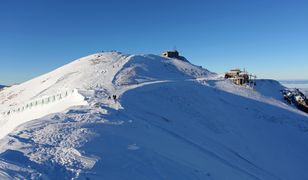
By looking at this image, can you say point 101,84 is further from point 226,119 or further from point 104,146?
point 104,146

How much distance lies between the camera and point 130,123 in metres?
18.9

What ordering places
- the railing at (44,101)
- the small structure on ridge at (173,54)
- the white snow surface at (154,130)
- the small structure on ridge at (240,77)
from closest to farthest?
the white snow surface at (154,130) → the railing at (44,101) → the small structure on ridge at (240,77) → the small structure on ridge at (173,54)

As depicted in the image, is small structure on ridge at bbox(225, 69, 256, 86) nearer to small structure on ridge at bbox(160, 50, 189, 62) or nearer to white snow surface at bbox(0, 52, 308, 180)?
white snow surface at bbox(0, 52, 308, 180)

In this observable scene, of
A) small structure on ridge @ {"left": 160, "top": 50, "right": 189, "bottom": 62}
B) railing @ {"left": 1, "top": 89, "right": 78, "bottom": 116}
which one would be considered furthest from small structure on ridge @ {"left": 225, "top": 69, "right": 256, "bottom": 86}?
railing @ {"left": 1, "top": 89, "right": 78, "bottom": 116}

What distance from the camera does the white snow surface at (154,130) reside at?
1210cm

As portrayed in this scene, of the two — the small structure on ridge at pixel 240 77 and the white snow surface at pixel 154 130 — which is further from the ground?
the small structure on ridge at pixel 240 77

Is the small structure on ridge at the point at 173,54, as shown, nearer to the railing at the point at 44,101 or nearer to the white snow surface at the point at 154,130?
the white snow surface at the point at 154,130

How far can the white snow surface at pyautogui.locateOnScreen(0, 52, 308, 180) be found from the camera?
39.7 feet

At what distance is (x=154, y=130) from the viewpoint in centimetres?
1975

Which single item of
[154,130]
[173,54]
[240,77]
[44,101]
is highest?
[173,54]

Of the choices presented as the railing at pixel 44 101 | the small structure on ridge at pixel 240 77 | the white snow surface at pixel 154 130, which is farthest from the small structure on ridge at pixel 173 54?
A: the railing at pixel 44 101

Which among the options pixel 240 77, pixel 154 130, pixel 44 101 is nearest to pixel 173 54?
pixel 240 77

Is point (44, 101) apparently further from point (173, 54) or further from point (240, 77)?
point (173, 54)

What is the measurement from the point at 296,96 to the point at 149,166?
126 ft
